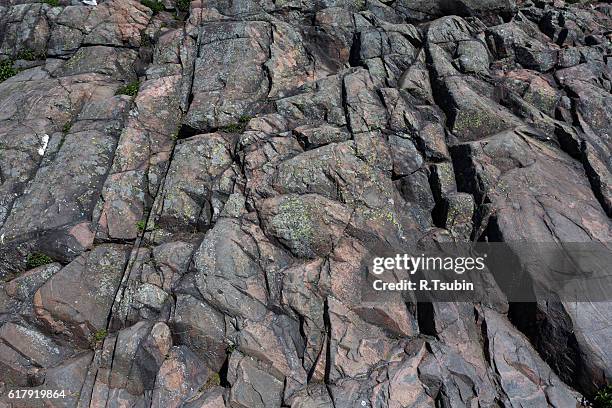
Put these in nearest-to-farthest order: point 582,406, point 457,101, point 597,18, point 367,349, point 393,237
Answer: point 582,406, point 367,349, point 393,237, point 457,101, point 597,18

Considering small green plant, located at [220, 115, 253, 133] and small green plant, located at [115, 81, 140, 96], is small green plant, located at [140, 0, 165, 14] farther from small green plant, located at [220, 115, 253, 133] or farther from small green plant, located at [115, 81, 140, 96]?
small green plant, located at [220, 115, 253, 133]

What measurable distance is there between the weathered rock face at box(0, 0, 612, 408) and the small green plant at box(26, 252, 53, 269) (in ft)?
0.30

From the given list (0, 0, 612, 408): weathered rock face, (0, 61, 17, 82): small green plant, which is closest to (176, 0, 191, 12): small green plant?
(0, 0, 612, 408): weathered rock face

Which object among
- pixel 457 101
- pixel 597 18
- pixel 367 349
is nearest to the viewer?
pixel 367 349

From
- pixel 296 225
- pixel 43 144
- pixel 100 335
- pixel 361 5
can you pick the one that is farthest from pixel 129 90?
pixel 361 5

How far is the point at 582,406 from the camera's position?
11.8m

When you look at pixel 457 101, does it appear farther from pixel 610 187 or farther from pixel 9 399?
pixel 9 399

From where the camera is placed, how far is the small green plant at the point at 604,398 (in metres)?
11.5

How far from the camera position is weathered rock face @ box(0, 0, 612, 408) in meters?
12.5

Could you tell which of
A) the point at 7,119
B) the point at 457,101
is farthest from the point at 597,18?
the point at 7,119

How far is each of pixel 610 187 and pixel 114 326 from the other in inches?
643
